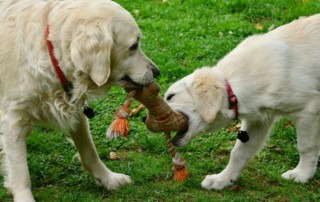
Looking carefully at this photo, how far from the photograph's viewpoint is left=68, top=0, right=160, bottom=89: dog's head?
3817mm

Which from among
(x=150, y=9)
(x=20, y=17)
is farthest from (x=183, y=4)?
(x=20, y=17)

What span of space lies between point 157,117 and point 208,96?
43 centimetres

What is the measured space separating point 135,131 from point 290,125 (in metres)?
1.47

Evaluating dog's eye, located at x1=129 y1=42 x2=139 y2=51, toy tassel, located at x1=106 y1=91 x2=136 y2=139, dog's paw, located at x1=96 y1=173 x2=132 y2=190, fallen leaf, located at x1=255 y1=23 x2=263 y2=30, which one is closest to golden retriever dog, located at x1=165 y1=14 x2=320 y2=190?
toy tassel, located at x1=106 y1=91 x2=136 y2=139

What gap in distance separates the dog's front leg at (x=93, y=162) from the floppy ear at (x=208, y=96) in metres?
0.85

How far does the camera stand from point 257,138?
4.87 metres

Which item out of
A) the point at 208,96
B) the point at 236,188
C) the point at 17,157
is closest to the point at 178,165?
the point at 236,188

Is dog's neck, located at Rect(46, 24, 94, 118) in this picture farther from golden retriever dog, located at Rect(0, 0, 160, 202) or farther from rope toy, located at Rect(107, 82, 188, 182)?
rope toy, located at Rect(107, 82, 188, 182)

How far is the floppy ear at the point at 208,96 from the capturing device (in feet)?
14.7

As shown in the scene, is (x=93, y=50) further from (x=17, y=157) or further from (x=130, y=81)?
(x=17, y=157)

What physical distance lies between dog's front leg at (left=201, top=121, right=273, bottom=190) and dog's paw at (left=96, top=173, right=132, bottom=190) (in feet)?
2.05

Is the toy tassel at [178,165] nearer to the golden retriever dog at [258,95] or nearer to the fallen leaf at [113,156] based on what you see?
the golden retriever dog at [258,95]

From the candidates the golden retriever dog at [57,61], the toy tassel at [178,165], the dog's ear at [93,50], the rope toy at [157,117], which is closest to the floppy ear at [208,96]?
the rope toy at [157,117]

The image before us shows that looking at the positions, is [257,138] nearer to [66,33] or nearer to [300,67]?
[300,67]
